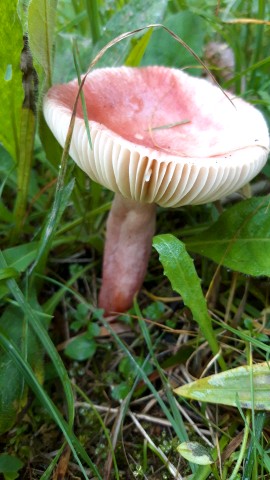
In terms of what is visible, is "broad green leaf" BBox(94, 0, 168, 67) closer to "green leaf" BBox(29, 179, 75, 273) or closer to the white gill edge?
the white gill edge

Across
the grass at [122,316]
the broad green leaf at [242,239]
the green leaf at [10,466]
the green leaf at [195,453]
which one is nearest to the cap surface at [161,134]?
the grass at [122,316]

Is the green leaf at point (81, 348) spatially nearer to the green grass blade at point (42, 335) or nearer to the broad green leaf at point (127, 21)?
the green grass blade at point (42, 335)

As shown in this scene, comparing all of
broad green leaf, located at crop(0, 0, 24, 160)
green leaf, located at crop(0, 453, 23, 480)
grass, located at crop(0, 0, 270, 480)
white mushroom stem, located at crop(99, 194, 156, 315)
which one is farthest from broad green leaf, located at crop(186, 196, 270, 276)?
green leaf, located at crop(0, 453, 23, 480)

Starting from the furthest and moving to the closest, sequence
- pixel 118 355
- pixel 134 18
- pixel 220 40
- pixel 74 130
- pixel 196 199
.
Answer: pixel 220 40
pixel 134 18
pixel 118 355
pixel 196 199
pixel 74 130

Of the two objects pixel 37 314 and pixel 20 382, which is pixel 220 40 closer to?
pixel 37 314

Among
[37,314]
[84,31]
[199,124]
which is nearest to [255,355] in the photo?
[37,314]
